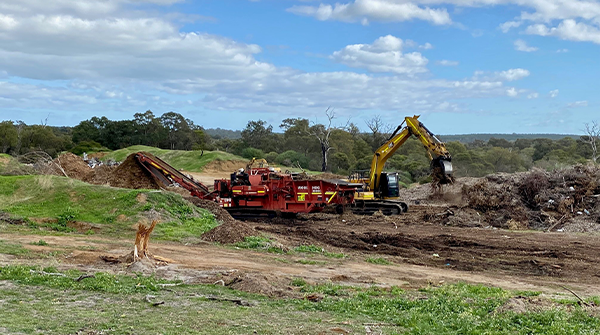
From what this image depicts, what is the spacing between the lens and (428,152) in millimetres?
28672

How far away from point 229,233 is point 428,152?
1262 cm


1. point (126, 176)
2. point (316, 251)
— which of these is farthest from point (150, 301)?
point (126, 176)

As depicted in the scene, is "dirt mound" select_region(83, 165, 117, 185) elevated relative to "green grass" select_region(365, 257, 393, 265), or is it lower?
elevated

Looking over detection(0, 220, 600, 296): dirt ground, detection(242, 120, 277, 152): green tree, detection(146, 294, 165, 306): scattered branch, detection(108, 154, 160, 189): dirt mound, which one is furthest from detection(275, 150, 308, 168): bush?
detection(146, 294, 165, 306): scattered branch

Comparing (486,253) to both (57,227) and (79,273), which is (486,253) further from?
(57,227)

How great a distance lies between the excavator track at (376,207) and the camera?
29.2m

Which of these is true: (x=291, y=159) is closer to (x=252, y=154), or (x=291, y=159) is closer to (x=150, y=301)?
(x=252, y=154)

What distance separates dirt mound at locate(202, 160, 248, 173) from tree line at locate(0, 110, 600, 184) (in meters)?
4.83

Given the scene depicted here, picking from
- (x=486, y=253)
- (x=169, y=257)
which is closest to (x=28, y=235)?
(x=169, y=257)

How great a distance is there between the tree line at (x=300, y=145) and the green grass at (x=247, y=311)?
130 feet

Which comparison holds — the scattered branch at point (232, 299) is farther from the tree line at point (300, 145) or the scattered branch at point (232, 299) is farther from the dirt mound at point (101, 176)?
the tree line at point (300, 145)

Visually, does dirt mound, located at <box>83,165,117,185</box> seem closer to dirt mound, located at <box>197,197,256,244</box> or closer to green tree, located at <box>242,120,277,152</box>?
dirt mound, located at <box>197,197,256,244</box>

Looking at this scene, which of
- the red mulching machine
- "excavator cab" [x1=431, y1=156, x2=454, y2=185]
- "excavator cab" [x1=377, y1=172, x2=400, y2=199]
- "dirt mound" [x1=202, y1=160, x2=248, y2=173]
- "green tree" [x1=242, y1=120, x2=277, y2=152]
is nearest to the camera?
the red mulching machine

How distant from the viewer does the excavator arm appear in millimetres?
28094
